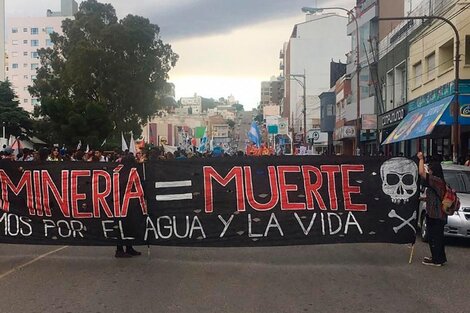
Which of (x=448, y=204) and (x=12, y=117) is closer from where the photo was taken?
(x=448, y=204)

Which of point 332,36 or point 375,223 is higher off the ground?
point 332,36

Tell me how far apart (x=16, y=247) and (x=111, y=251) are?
1.87 meters

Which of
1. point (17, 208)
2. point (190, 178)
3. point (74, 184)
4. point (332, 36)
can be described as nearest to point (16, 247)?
point (17, 208)

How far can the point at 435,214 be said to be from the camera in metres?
8.72

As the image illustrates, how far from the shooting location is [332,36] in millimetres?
86188

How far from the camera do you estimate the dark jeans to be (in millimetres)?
8617

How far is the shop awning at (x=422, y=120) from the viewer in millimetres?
21516

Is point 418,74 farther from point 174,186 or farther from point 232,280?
point 232,280

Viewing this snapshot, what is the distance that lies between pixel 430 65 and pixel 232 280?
864 inches

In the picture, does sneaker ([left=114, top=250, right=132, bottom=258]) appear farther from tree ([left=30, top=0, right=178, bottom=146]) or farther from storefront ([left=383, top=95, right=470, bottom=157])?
tree ([left=30, top=0, right=178, bottom=146])

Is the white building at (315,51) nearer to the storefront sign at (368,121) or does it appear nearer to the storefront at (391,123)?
the storefront at (391,123)

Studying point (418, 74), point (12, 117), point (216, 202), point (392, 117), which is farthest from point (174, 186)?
point (12, 117)

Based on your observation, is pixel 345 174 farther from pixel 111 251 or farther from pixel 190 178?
pixel 111 251

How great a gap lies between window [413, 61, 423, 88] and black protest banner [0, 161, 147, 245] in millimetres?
21918
